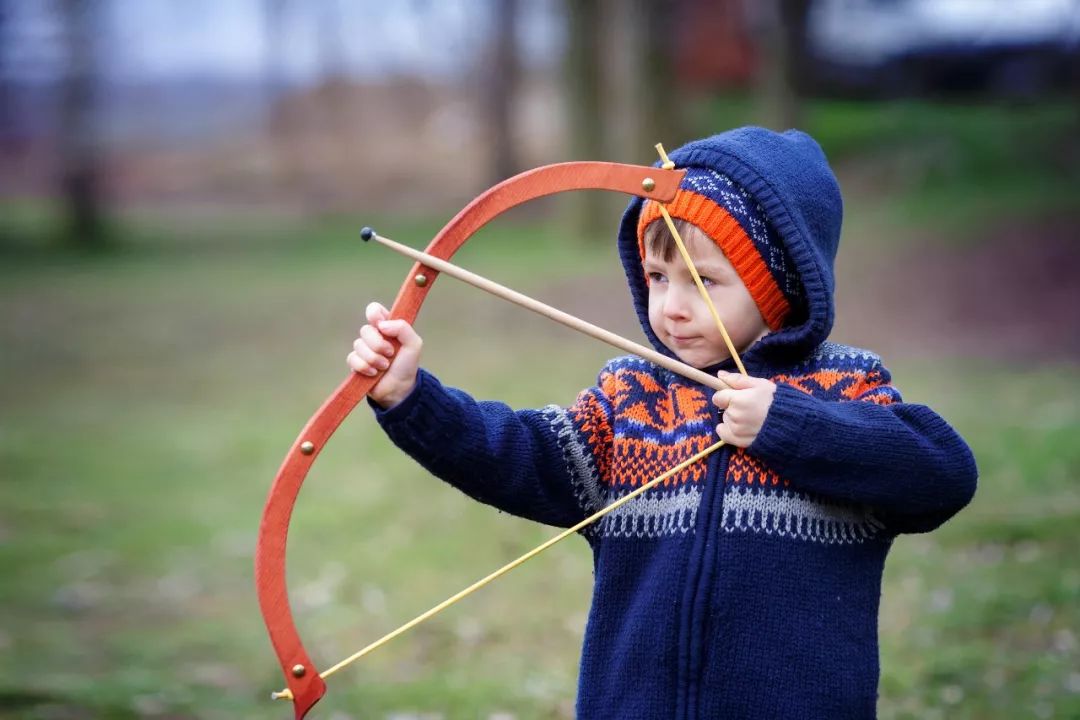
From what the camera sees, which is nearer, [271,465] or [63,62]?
[271,465]

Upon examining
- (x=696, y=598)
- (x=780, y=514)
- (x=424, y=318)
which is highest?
(x=780, y=514)

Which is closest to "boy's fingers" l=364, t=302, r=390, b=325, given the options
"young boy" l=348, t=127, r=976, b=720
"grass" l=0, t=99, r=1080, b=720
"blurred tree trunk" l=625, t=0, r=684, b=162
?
"young boy" l=348, t=127, r=976, b=720

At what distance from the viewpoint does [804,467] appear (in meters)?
2.38

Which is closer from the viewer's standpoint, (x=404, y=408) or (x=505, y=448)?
(x=404, y=408)

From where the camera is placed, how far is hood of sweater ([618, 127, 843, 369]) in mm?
2490

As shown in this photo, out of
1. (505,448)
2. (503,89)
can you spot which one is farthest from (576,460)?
(503,89)

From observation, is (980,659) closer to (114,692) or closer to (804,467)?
(804,467)

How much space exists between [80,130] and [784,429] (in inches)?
764

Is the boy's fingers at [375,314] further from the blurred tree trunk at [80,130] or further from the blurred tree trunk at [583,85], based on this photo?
the blurred tree trunk at [80,130]

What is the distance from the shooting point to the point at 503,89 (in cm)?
2425

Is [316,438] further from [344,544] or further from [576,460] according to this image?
[344,544]

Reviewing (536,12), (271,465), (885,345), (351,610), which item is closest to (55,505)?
(271,465)

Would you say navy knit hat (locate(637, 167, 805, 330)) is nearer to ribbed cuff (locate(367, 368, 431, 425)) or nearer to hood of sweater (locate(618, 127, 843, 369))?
hood of sweater (locate(618, 127, 843, 369))

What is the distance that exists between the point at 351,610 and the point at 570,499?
3.18m
